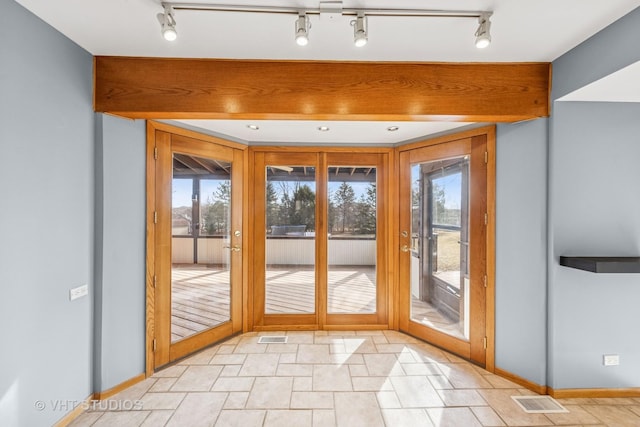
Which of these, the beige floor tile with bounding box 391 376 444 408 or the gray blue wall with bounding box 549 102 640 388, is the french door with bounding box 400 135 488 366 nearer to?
the gray blue wall with bounding box 549 102 640 388

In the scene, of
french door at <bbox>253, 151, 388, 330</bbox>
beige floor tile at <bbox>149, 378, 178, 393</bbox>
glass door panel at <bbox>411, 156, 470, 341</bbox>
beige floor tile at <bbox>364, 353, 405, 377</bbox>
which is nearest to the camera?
beige floor tile at <bbox>149, 378, 178, 393</bbox>

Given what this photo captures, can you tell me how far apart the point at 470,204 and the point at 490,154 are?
1.62ft

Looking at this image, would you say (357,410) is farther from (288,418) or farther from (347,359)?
(347,359)

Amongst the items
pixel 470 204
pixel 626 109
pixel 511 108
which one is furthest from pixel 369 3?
pixel 626 109

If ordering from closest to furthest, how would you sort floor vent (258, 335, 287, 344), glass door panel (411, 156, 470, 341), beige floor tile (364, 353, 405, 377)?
beige floor tile (364, 353, 405, 377), glass door panel (411, 156, 470, 341), floor vent (258, 335, 287, 344)

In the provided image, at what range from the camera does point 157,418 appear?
1.98 m

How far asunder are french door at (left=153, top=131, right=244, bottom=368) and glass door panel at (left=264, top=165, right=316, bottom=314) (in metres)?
0.36

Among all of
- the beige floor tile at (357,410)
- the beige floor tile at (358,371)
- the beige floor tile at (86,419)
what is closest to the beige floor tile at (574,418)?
the beige floor tile at (357,410)

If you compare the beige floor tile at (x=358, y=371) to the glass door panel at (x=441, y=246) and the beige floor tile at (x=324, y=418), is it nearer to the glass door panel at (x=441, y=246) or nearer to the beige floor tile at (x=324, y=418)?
the beige floor tile at (x=324, y=418)

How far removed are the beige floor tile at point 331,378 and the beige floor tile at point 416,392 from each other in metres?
0.40

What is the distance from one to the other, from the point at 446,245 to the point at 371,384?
62.8 inches

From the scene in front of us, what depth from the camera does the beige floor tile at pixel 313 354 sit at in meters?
2.73

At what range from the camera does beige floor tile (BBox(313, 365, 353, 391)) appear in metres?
2.32

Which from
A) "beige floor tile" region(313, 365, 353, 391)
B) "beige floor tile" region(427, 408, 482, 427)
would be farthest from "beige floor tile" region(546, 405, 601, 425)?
"beige floor tile" region(313, 365, 353, 391)
